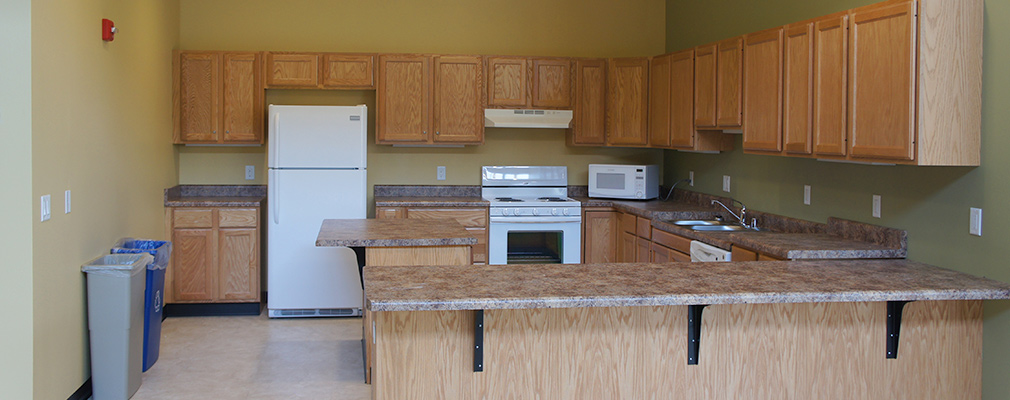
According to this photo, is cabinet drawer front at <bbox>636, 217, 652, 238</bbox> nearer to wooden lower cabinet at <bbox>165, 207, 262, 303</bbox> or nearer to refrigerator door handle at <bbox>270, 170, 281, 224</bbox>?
refrigerator door handle at <bbox>270, 170, 281, 224</bbox>

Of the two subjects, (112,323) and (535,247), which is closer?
(112,323)

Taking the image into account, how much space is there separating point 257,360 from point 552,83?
2946 mm

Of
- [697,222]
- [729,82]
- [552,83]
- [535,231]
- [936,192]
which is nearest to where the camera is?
[936,192]

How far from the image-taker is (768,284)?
2646 mm

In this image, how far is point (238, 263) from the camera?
18.7 feet

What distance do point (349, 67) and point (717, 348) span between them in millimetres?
3965

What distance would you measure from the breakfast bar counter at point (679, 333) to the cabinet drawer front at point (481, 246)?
2947 mm

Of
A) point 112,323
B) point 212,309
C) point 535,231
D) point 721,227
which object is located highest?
point 721,227

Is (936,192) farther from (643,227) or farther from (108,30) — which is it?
(108,30)

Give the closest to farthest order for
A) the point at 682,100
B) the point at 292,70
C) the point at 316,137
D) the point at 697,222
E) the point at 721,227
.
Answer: the point at 721,227 < the point at 697,222 < the point at 682,100 < the point at 316,137 < the point at 292,70

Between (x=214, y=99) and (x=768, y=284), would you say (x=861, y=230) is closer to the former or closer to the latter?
(x=768, y=284)

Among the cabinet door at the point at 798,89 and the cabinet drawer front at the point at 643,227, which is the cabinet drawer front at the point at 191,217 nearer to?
the cabinet drawer front at the point at 643,227

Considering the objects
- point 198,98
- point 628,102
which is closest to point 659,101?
point 628,102

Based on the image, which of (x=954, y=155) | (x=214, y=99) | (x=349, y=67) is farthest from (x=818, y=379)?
(x=214, y=99)
